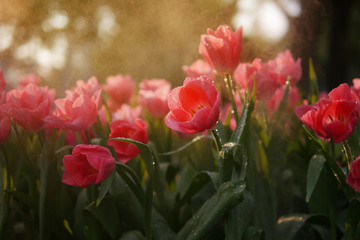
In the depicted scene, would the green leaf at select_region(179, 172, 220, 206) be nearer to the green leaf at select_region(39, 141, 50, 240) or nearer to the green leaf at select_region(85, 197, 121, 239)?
the green leaf at select_region(85, 197, 121, 239)

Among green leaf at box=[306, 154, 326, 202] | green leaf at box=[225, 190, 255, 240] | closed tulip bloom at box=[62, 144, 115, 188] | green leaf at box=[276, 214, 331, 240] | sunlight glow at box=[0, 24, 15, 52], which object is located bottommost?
green leaf at box=[276, 214, 331, 240]

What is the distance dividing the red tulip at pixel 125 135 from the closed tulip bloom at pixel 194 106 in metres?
0.19

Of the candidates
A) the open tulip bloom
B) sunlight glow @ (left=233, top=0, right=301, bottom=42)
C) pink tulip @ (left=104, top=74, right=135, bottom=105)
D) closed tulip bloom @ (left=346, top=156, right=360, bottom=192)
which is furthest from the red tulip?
sunlight glow @ (left=233, top=0, right=301, bottom=42)

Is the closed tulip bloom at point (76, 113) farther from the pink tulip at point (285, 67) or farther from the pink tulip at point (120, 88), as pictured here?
the pink tulip at point (120, 88)

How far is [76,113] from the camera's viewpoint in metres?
0.90

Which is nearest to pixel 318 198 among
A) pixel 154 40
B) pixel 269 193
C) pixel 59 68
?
pixel 269 193

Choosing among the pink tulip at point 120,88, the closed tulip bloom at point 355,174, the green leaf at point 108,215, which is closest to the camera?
the closed tulip bloom at point 355,174

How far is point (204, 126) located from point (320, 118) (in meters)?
0.20

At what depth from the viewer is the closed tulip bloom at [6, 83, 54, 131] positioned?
0.94 m

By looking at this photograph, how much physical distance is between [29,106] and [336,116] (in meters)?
0.67

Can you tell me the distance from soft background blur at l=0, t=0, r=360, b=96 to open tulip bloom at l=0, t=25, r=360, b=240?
95 centimetres

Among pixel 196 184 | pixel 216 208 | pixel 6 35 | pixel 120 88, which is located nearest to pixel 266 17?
pixel 120 88

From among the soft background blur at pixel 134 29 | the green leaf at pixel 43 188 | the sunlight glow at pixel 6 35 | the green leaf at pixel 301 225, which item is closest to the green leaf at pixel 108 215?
the green leaf at pixel 43 188

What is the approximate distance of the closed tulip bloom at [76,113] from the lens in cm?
90
